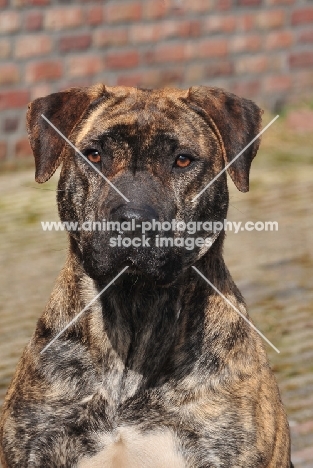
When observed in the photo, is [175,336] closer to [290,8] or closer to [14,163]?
[14,163]

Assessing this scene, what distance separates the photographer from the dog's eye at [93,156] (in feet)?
14.3

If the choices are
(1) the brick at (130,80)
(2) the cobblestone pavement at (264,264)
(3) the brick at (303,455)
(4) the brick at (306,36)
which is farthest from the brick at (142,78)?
(3) the brick at (303,455)

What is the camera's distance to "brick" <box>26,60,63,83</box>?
9688 millimetres

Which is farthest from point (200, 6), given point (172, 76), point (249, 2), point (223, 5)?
point (172, 76)

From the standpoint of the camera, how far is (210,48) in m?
10.8

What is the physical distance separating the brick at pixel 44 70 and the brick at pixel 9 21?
1.18 feet

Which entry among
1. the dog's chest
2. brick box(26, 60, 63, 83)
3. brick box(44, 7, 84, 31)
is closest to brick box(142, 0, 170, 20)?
brick box(44, 7, 84, 31)

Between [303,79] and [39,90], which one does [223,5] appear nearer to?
[303,79]

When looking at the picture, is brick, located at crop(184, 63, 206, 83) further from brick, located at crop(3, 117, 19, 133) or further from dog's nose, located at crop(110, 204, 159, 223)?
dog's nose, located at crop(110, 204, 159, 223)

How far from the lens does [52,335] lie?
4441 millimetres

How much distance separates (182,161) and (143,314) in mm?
658

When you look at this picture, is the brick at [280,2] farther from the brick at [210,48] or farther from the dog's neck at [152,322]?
the dog's neck at [152,322]

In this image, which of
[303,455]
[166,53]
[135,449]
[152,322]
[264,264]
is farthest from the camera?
[166,53]

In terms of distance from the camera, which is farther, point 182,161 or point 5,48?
point 5,48
